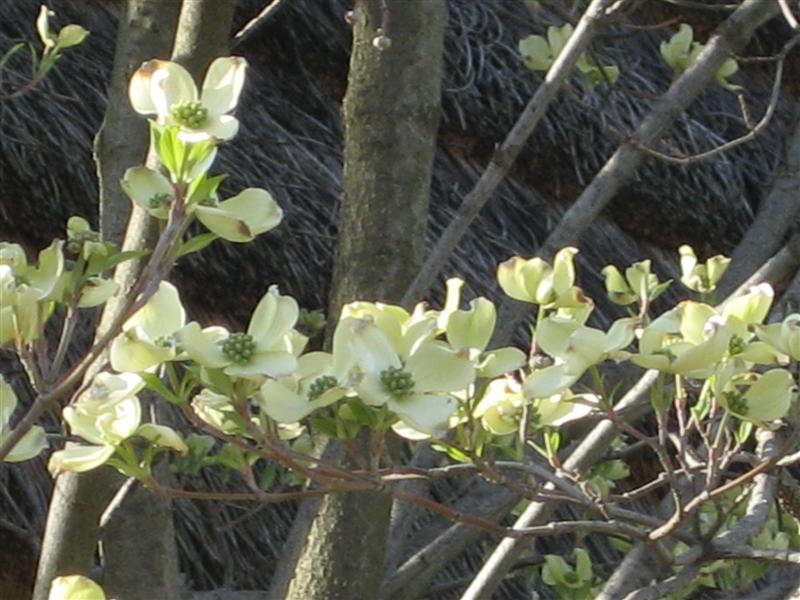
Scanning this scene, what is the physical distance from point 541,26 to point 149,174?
2138 mm

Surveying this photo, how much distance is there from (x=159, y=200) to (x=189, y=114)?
6cm

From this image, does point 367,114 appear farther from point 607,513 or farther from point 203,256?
point 203,256

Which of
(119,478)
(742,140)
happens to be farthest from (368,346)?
(742,140)

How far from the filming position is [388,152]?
52.3 inches

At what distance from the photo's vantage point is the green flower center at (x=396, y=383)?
0.69m

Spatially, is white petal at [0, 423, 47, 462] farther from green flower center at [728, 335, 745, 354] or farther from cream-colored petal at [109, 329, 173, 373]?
green flower center at [728, 335, 745, 354]

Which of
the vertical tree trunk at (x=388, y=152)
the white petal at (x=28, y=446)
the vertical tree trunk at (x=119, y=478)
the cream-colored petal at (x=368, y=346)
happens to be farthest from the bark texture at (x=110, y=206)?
the cream-colored petal at (x=368, y=346)

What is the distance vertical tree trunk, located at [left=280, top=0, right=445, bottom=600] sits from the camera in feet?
4.35

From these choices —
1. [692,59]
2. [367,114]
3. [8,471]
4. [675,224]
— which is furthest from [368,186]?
[675,224]

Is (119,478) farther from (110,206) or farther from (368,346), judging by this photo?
(368,346)

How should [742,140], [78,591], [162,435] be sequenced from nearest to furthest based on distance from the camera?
1. [78,591]
2. [162,435]
3. [742,140]

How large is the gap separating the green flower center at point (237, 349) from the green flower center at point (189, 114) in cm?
11

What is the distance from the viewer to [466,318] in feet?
2.49

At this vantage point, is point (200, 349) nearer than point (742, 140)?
Yes
